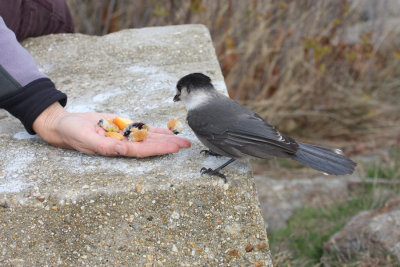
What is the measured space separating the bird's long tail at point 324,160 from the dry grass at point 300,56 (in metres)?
2.66

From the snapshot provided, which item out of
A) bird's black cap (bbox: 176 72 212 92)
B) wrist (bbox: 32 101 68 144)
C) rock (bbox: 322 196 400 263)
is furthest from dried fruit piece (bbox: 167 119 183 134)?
rock (bbox: 322 196 400 263)

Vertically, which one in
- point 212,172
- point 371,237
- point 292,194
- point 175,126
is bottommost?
point 292,194

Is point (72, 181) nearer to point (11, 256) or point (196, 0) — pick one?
point (11, 256)

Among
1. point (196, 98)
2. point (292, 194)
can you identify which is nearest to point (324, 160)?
point (196, 98)

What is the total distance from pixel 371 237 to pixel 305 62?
2774mm

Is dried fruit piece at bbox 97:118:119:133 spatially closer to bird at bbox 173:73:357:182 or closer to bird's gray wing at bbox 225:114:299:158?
bird at bbox 173:73:357:182

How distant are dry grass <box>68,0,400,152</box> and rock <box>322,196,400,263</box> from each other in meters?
2.11

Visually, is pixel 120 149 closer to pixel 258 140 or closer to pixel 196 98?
pixel 196 98

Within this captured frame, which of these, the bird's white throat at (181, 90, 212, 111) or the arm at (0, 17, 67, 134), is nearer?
the arm at (0, 17, 67, 134)

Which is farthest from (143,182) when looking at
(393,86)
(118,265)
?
(393,86)

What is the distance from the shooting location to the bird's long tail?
2477 millimetres

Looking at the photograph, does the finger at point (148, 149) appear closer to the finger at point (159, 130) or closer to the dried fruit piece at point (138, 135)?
the dried fruit piece at point (138, 135)

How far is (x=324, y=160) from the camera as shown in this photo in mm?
2537

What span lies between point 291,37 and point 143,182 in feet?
12.1
